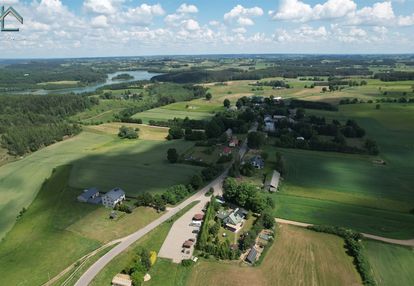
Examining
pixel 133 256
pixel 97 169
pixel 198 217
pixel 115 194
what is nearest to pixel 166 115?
pixel 97 169

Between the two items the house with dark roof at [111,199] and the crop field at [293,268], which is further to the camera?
the house with dark roof at [111,199]

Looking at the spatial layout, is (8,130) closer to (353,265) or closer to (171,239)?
(171,239)

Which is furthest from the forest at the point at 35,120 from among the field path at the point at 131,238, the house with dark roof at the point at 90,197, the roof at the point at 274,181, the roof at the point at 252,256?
the roof at the point at 252,256

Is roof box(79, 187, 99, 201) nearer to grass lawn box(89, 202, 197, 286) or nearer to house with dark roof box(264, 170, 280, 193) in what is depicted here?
grass lawn box(89, 202, 197, 286)

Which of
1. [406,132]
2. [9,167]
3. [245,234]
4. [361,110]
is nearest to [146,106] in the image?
[9,167]

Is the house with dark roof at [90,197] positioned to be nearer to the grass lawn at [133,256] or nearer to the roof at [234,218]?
the grass lawn at [133,256]

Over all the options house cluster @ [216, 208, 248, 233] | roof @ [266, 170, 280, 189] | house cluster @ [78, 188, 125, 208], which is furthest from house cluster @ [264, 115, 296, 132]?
house cluster @ [78, 188, 125, 208]
